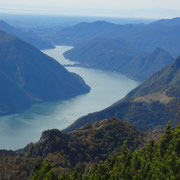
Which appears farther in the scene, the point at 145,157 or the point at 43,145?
the point at 43,145

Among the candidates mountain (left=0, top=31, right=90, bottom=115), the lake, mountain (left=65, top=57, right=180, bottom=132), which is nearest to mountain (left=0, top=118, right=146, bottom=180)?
mountain (left=65, top=57, right=180, bottom=132)

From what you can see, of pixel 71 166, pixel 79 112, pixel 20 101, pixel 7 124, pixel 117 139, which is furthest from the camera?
pixel 20 101

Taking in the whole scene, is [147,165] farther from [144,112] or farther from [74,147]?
[144,112]

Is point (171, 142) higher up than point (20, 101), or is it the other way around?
point (20, 101)

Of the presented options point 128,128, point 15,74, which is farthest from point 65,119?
point 128,128

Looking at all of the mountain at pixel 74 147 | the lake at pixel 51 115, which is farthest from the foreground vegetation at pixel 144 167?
the lake at pixel 51 115

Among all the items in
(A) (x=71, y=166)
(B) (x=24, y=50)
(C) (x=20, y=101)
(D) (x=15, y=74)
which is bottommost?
(A) (x=71, y=166)

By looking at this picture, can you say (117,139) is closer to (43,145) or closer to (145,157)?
(43,145)
